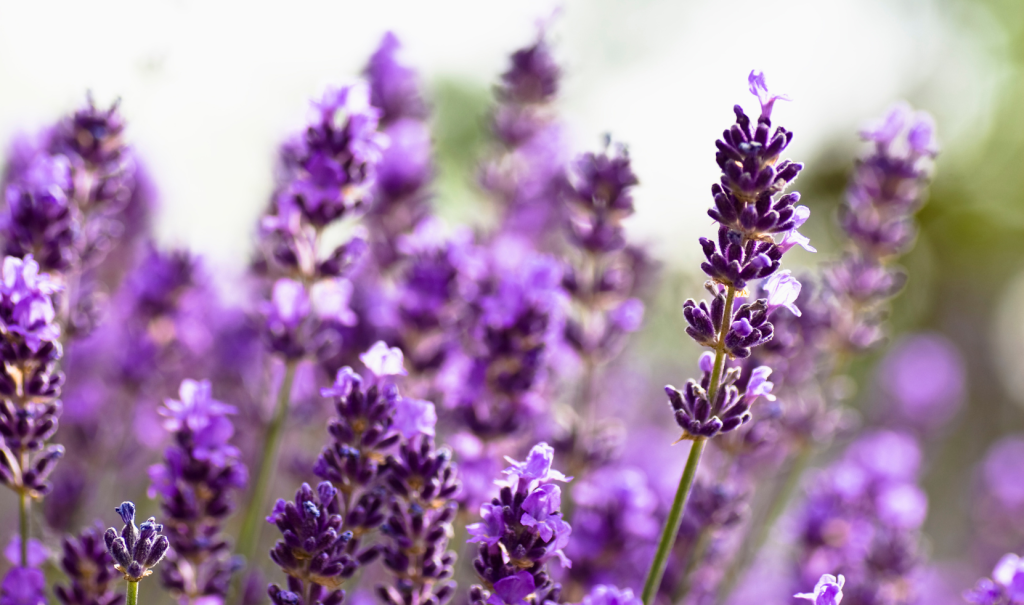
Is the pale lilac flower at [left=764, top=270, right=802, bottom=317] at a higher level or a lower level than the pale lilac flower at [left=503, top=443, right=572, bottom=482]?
higher

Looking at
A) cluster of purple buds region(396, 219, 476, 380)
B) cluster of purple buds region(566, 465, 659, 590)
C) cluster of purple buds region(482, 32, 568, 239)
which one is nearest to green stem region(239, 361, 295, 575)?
cluster of purple buds region(396, 219, 476, 380)

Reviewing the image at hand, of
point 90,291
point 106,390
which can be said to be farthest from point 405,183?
point 106,390

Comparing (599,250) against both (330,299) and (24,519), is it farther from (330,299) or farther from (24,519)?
(24,519)

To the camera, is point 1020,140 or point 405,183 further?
point 1020,140

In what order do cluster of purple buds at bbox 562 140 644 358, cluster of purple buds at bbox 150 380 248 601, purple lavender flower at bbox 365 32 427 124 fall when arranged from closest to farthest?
1. cluster of purple buds at bbox 150 380 248 601
2. cluster of purple buds at bbox 562 140 644 358
3. purple lavender flower at bbox 365 32 427 124

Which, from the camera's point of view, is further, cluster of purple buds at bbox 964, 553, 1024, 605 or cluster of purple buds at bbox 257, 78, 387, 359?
cluster of purple buds at bbox 257, 78, 387, 359

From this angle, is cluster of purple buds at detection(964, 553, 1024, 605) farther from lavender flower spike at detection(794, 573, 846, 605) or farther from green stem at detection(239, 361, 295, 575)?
green stem at detection(239, 361, 295, 575)

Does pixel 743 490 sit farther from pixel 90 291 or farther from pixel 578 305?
pixel 90 291

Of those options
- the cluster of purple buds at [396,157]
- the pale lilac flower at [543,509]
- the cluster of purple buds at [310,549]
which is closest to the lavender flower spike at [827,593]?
the pale lilac flower at [543,509]
